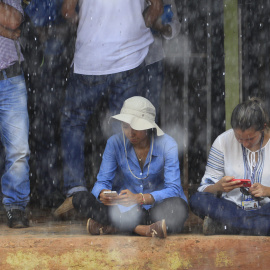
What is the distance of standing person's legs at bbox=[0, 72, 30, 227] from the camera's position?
5.41 meters

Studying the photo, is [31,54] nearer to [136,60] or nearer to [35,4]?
[35,4]

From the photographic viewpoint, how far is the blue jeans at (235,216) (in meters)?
4.91

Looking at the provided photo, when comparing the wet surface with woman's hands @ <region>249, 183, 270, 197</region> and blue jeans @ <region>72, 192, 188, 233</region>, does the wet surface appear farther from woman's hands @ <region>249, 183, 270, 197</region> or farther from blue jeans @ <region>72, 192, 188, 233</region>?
woman's hands @ <region>249, 183, 270, 197</region>

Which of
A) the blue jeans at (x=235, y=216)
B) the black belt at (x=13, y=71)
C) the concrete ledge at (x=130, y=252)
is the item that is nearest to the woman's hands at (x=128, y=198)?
the concrete ledge at (x=130, y=252)

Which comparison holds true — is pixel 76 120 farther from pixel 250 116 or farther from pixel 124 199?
pixel 250 116

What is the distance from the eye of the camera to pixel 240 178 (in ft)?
16.9

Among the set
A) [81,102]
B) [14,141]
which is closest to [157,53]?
[81,102]

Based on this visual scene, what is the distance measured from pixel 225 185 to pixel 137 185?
32.5 inches

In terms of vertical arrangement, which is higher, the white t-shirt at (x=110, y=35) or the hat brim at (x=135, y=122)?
the white t-shirt at (x=110, y=35)

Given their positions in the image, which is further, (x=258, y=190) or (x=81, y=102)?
(x=81, y=102)

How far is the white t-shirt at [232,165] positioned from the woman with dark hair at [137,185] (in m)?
0.30

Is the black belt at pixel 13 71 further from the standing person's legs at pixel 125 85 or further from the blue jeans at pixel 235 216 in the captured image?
the blue jeans at pixel 235 216

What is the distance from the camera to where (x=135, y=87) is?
5.65 metres

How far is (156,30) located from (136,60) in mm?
416
